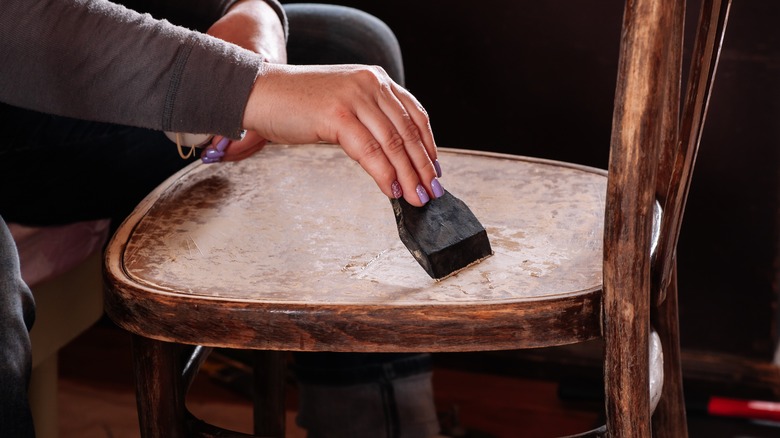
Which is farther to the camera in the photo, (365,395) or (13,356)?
(365,395)

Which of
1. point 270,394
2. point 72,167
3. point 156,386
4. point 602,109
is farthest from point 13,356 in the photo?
point 602,109

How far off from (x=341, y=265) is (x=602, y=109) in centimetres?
86

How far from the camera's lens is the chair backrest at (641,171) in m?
0.57

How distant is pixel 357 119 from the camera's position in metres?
0.69

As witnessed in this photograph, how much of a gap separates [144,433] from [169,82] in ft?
0.93

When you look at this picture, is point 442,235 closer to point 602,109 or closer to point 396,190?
point 396,190

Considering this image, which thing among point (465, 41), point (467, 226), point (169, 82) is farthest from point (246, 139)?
point (465, 41)

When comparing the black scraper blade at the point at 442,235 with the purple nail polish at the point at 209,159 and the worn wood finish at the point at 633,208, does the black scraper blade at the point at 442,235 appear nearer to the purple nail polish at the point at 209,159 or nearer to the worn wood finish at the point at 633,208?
the worn wood finish at the point at 633,208

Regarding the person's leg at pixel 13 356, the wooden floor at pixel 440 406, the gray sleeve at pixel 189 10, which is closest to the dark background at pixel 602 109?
the wooden floor at pixel 440 406

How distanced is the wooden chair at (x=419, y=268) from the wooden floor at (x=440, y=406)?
61 cm

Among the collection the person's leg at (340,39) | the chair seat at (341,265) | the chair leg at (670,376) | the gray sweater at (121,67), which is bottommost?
the chair leg at (670,376)

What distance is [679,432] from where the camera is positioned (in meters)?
0.92

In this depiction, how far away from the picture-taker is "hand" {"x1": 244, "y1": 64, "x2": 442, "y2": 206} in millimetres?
681

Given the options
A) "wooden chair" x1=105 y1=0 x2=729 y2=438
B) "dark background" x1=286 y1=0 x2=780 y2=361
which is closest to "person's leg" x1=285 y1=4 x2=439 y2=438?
"wooden chair" x1=105 y1=0 x2=729 y2=438
